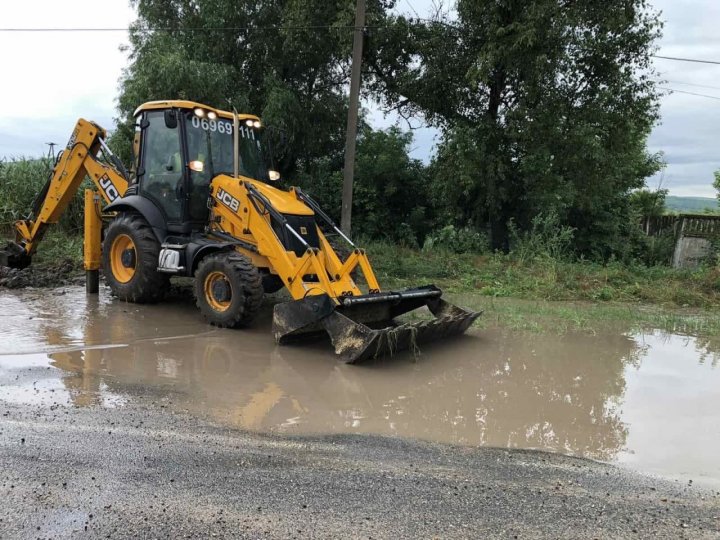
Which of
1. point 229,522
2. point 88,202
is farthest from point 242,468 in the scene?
point 88,202

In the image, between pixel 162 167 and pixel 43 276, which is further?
pixel 43 276

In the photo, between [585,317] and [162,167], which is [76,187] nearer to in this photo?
[162,167]

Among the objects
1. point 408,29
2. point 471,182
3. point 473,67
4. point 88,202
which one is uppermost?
point 408,29

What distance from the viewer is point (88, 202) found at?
9469 mm

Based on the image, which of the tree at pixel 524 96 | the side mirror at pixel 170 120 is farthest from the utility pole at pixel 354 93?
the side mirror at pixel 170 120

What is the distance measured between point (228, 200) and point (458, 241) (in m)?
9.26

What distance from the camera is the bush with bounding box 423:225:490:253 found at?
15.7 metres

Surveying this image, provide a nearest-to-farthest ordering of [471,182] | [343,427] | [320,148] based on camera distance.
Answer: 1. [343,427]
2. [471,182]
3. [320,148]

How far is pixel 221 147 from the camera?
8.66 meters

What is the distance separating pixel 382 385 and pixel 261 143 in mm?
5103

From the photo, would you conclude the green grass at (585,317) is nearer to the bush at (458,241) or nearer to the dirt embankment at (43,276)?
the bush at (458,241)

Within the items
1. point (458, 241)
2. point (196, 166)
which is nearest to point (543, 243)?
point (458, 241)

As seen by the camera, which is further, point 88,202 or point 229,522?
point 88,202

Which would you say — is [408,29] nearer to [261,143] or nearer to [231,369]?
[261,143]
